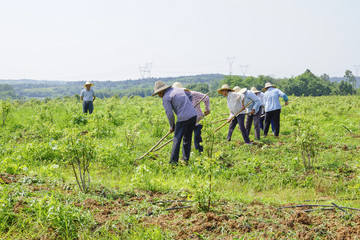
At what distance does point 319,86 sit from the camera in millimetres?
69125

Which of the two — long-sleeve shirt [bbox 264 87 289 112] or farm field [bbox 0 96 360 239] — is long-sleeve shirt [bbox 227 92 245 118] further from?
long-sleeve shirt [bbox 264 87 289 112]

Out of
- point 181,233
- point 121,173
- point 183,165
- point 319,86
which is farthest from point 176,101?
point 319,86

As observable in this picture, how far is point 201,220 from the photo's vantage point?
298 cm

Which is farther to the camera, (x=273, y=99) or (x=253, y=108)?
(x=273, y=99)

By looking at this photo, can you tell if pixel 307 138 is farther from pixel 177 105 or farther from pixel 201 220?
pixel 201 220

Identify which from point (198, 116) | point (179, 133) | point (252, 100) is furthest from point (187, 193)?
point (252, 100)

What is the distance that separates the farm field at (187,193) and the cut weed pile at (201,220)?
11 millimetres

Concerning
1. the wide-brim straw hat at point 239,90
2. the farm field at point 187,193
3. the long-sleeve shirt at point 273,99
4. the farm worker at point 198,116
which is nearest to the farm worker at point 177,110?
the farm field at point 187,193

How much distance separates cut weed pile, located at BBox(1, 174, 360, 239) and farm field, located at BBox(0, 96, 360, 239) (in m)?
0.01

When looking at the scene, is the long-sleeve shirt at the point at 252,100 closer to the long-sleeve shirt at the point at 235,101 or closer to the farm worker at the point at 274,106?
the long-sleeve shirt at the point at 235,101

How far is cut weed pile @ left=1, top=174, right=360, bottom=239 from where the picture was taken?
2754mm

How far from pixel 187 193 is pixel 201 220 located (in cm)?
65

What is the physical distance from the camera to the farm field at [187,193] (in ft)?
9.41

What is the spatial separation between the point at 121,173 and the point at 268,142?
402 cm
